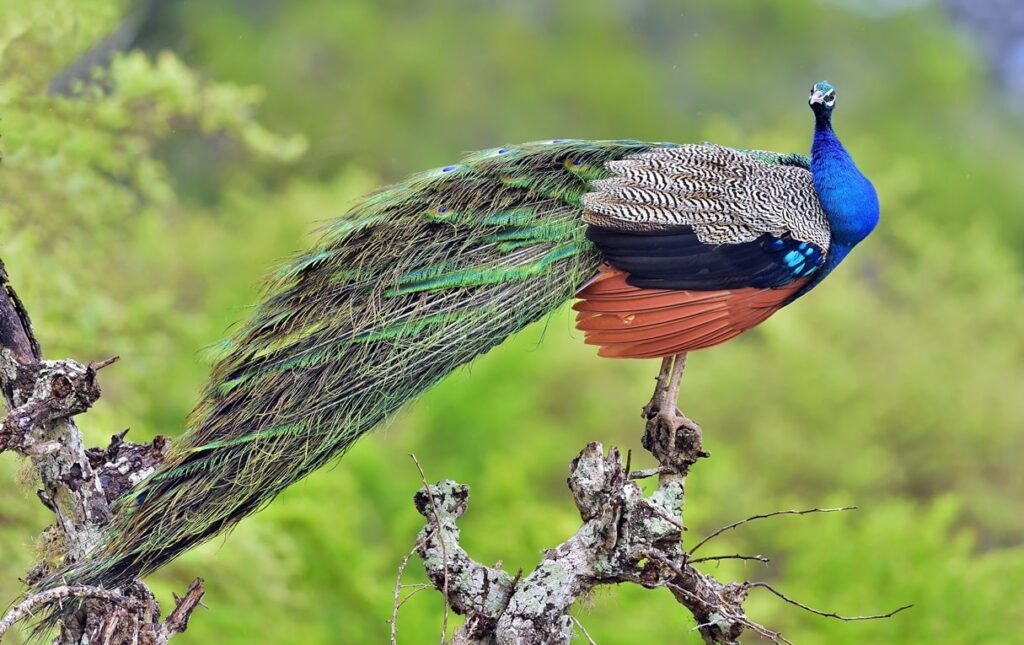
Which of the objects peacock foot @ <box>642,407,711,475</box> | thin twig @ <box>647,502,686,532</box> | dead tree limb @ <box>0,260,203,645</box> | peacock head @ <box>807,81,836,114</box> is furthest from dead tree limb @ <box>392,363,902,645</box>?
peacock head @ <box>807,81,836,114</box>

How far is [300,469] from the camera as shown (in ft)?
10.6

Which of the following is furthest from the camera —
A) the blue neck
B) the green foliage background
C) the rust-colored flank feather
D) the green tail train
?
the green foliage background

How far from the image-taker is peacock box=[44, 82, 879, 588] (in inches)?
125

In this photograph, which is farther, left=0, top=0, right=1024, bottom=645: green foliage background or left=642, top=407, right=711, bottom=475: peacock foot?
left=0, top=0, right=1024, bottom=645: green foliage background

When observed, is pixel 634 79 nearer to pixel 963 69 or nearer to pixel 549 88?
pixel 549 88

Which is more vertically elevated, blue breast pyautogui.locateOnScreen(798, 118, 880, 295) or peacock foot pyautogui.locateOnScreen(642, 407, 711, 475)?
blue breast pyautogui.locateOnScreen(798, 118, 880, 295)

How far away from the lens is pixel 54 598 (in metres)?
2.87

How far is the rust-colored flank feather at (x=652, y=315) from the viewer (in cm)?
358

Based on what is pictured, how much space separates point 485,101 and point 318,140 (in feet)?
11.8

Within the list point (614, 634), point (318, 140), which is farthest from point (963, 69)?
point (614, 634)

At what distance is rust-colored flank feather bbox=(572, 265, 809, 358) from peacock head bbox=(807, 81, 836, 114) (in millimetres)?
679

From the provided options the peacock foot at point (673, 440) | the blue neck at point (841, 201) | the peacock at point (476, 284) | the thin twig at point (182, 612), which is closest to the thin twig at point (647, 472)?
the peacock foot at point (673, 440)

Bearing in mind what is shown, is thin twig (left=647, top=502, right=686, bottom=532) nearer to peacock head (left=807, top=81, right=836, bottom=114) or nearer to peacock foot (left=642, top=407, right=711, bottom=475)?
peacock foot (left=642, top=407, right=711, bottom=475)

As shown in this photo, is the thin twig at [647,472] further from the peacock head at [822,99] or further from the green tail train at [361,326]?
the peacock head at [822,99]
